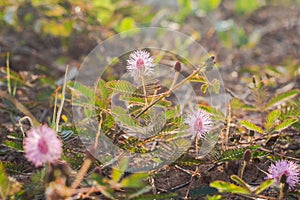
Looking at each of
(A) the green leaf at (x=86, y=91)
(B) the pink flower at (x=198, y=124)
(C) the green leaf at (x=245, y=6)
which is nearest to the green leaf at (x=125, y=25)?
(C) the green leaf at (x=245, y=6)

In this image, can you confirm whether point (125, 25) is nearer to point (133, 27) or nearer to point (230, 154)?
point (133, 27)

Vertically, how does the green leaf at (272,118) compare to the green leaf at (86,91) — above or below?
above

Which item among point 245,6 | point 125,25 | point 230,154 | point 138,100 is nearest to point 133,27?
point 125,25

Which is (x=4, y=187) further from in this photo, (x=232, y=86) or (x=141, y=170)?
(x=232, y=86)

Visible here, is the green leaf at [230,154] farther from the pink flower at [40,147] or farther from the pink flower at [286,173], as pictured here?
the pink flower at [40,147]

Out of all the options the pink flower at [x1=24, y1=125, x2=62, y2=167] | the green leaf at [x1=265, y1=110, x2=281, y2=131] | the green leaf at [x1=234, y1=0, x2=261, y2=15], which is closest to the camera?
the pink flower at [x1=24, y1=125, x2=62, y2=167]

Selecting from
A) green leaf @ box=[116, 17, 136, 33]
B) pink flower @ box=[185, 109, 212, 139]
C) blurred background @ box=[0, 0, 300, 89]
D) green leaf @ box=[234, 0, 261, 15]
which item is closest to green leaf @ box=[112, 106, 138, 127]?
A: pink flower @ box=[185, 109, 212, 139]

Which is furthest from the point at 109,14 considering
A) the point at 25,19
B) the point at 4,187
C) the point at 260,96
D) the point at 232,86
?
the point at 4,187

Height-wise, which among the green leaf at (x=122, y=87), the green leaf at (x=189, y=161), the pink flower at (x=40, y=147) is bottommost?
the pink flower at (x=40, y=147)

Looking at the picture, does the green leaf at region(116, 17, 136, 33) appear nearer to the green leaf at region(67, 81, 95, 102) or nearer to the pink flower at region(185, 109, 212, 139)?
the green leaf at region(67, 81, 95, 102)
